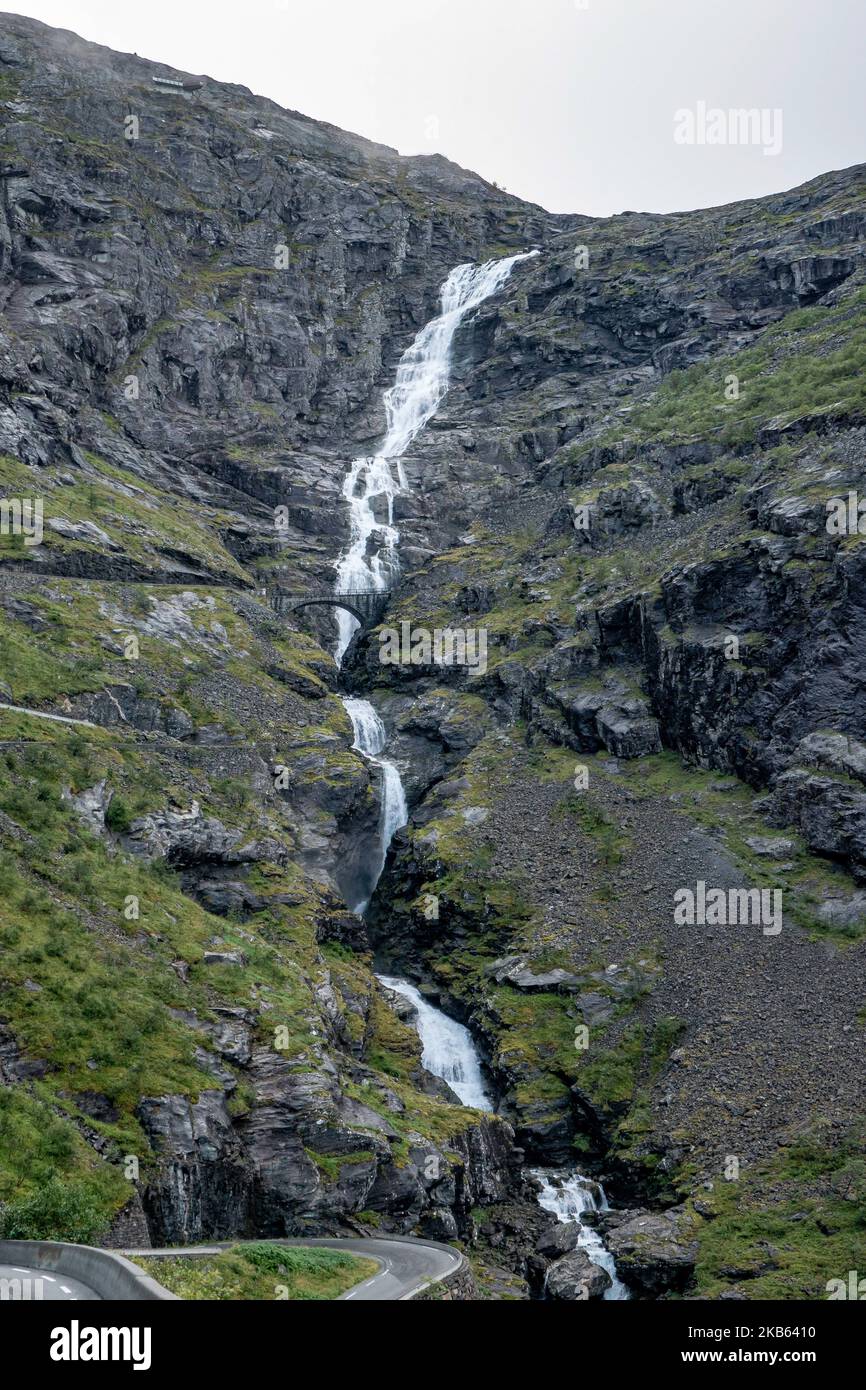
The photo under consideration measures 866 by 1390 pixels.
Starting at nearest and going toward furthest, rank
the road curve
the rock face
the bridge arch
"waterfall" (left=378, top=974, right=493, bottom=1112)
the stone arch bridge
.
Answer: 1. the road curve
2. the rock face
3. "waterfall" (left=378, top=974, right=493, bottom=1112)
4. the stone arch bridge
5. the bridge arch

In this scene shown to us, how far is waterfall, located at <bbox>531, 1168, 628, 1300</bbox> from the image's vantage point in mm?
42938

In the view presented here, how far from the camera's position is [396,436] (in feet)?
407

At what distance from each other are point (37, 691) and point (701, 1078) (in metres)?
39.8

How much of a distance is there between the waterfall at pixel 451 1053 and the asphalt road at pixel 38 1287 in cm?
3664

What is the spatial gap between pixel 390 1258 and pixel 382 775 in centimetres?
4695

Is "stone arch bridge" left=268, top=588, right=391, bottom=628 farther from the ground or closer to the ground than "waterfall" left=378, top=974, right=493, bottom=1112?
farther from the ground

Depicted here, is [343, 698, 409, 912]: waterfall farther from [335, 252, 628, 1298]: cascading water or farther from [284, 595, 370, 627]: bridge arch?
[284, 595, 370, 627]: bridge arch

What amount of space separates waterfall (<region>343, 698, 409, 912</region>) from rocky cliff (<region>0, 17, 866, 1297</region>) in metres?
1.50

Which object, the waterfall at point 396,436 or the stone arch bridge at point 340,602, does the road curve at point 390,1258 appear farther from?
the waterfall at point 396,436

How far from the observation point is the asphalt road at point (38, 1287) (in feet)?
58.0

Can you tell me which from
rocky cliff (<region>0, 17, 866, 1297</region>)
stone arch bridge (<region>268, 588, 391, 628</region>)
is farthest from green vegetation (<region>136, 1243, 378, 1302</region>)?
stone arch bridge (<region>268, 588, 391, 628</region>)

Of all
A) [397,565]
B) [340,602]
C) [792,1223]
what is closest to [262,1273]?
[792,1223]
